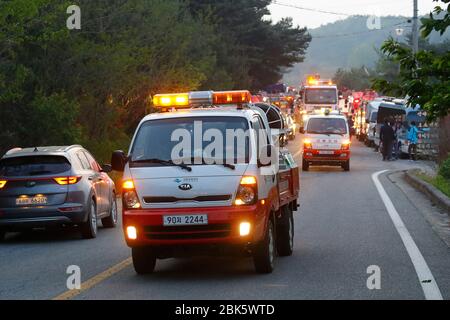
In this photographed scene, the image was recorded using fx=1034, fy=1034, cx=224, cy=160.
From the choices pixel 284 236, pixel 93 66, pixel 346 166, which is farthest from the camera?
pixel 346 166

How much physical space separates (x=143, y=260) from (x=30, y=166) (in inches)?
206

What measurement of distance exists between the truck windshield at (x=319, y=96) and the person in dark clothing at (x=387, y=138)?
18.9 metres

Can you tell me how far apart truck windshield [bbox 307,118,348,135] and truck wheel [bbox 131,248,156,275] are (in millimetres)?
25736

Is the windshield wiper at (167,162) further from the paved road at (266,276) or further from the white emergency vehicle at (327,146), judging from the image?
the white emergency vehicle at (327,146)

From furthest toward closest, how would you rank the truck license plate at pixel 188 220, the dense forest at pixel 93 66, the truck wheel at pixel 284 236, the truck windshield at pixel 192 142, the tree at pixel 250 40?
the tree at pixel 250 40
the dense forest at pixel 93 66
the truck wheel at pixel 284 236
the truck windshield at pixel 192 142
the truck license plate at pixel 188 220

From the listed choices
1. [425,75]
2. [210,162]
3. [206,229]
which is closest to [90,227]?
[210,162]

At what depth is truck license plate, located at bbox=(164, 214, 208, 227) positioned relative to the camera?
11422 millimetres

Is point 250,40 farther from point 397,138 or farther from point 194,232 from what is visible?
point 194,232

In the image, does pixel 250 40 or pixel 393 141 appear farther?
pixel 250 40

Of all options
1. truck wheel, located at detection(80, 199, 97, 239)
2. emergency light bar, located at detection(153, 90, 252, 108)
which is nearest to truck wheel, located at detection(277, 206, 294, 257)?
emergency light bar, located at detection(153, 90, 252, 108)

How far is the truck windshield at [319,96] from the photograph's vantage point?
214 ft

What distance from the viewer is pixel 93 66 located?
108ft

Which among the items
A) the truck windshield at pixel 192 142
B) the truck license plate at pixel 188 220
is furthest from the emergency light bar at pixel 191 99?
the truck license plate at pixel 188 220

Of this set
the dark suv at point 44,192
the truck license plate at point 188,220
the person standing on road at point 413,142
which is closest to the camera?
the truck license plate at point 188,220
